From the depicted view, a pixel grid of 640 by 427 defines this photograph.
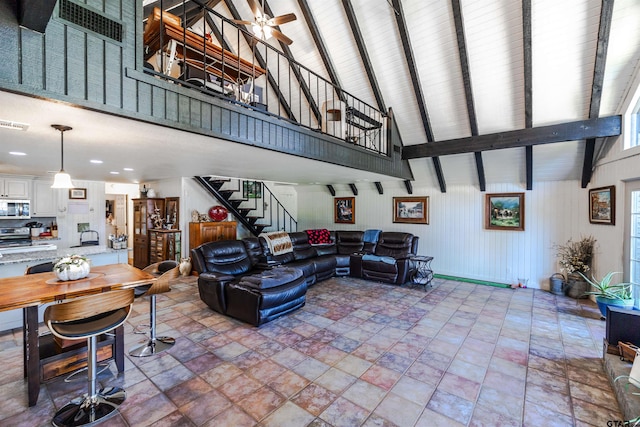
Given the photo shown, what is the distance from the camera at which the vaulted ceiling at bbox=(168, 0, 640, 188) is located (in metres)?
3.67

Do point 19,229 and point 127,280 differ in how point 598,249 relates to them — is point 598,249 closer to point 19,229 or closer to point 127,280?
point 127,280

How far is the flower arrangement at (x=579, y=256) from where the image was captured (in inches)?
206

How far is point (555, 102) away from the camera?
4473 mm

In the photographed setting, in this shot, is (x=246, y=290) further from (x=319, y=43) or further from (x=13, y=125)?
(x=319, y=43)

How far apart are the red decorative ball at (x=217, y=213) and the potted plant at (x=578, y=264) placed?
753 cm

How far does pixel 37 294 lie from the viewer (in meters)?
2.25

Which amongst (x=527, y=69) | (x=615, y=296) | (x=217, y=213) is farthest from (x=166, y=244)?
(x=615, y=296)

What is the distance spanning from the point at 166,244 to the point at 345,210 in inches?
202

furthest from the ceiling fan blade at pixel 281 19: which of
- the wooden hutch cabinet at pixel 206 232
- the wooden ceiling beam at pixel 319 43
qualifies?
the wooden hutch cabinet at pixel 206 232

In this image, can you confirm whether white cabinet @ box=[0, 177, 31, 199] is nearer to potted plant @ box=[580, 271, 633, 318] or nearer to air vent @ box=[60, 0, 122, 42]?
air vent @ box=[60, 0, 122, 42]

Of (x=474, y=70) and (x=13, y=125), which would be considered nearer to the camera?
(x=13, y=125)

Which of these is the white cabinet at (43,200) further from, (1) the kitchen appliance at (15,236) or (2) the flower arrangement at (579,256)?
(2) the flower arrangement at (579,256)

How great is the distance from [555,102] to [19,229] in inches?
419

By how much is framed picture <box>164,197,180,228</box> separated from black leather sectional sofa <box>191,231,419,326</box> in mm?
2057
